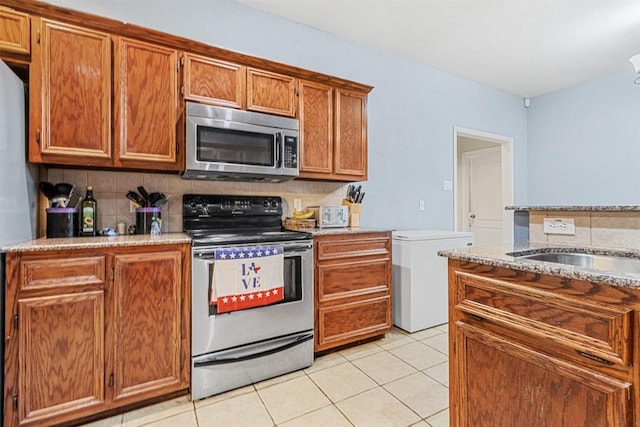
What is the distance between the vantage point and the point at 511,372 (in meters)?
1.14

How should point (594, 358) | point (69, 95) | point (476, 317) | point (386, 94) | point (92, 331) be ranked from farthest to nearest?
point (386, 94), point (69, 95), point (92, 331), point (476, 317), point (594, 358)

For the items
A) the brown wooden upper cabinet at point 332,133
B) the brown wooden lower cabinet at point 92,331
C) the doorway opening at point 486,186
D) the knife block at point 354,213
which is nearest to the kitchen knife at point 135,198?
the brown wooden lower cabinet at point 92,331

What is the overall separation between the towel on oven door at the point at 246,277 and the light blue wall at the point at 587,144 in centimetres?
411

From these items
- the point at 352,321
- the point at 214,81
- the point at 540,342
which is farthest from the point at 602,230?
the point at 214,81

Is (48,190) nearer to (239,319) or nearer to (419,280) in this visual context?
(239,319)

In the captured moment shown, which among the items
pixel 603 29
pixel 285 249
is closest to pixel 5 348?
pixel 285 249

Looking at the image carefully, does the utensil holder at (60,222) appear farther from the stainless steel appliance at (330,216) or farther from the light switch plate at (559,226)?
the light switch plate at (559,226)

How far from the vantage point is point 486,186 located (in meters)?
5.04

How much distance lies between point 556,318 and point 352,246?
1.55m

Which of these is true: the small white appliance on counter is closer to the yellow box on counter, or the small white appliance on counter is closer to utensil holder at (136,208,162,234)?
the yellow box on counter

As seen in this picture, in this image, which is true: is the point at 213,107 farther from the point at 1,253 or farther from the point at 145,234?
the point at 1,253

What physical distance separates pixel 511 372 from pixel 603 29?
3.42 metres

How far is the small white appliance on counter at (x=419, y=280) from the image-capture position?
283 centimetres

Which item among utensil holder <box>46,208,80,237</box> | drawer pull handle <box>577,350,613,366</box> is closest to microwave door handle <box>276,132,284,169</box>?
utensil holder <box>46,208,80,237</box>
